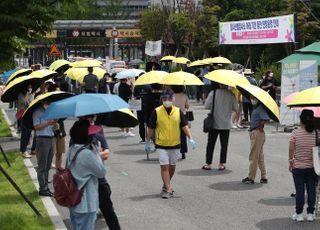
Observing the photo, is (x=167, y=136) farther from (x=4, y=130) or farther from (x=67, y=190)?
(x=4, y=130)

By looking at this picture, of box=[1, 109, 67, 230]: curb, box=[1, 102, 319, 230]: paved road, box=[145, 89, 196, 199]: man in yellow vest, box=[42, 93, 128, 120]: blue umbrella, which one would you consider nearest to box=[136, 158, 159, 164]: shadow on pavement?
box=[1, 102, 319, 230]: paved road

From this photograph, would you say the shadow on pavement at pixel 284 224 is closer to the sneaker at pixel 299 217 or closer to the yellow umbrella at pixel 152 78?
the sneaker at pixel 299 217

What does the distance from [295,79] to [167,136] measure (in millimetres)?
9982

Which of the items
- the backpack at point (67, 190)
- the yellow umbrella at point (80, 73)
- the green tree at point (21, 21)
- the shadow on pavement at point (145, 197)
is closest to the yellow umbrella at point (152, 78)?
the shadow on pavement at point (145, 197)

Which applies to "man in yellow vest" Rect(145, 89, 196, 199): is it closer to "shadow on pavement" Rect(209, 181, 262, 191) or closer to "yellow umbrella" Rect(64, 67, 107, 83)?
"shadow on pavement" Rect(209, 181, 262, 191)

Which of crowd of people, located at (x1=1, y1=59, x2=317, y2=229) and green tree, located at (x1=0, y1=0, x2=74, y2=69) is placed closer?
crowd of people, located at (x1=1, y1=59, x2=317, y2=229)

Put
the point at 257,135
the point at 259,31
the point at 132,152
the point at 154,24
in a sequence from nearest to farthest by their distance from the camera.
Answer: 1. the point at 257,135
2. the point at 132,152
3. the point at 259,31
4. the point at 154,24

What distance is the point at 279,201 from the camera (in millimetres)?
10578

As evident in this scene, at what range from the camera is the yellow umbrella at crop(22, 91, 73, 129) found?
9.48m

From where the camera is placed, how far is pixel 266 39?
29422 mm

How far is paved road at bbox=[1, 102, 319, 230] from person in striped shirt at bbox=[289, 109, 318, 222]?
0.29m

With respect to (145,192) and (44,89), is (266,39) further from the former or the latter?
(145,192)

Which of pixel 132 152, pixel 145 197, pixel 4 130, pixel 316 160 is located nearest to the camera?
pixel 316 160

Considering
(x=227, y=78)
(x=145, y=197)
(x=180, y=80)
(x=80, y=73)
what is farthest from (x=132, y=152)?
(x=80, y=73)
